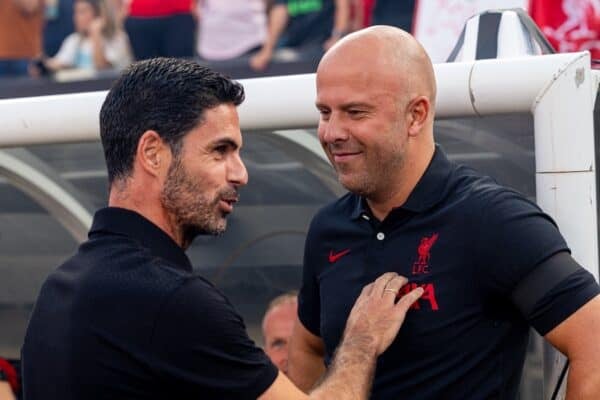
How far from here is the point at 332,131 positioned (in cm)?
282

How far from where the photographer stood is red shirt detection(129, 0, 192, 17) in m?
7.62

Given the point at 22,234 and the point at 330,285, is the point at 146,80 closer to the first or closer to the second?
the point at 330,285

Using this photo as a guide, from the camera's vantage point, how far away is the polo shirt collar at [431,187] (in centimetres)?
282

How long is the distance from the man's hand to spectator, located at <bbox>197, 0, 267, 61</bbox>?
4752mm

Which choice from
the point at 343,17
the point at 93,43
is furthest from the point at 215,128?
the point at 93,43

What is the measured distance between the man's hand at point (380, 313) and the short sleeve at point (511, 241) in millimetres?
Answer: 165

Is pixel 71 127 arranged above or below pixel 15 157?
above

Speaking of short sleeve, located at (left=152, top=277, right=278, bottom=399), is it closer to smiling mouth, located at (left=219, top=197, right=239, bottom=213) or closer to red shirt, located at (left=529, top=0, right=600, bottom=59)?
smiling mouth, located at (left=219, top=197, right=239, bottom=213)

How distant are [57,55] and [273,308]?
5369mm

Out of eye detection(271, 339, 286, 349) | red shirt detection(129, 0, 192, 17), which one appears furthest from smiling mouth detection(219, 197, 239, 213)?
red shirt detection(129, 0, 192, 17)

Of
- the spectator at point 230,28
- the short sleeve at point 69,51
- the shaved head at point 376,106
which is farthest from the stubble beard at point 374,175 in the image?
the short sleeve at point 69,51

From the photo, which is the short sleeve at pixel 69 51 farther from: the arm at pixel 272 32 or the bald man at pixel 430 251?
the bald man at pixel 430 251

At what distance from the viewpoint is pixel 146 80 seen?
258 centimetres

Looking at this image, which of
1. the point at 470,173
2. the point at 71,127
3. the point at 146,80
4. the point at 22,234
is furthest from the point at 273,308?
the point at 146,80
